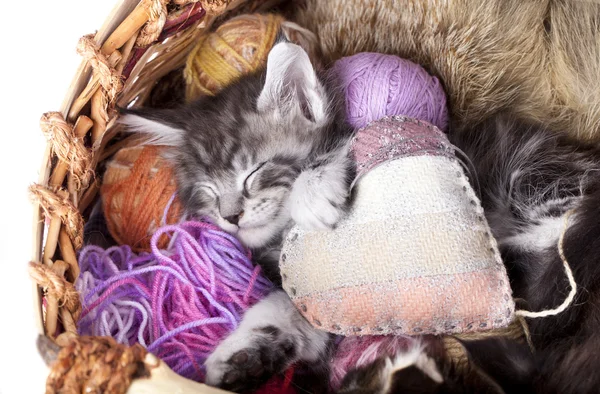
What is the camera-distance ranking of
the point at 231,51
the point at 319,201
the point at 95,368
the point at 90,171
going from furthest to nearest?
the point at 231,51, the point at 90,171, the point at 319,201, the point at 95,368

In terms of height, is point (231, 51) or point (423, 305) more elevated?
point (231, 51)

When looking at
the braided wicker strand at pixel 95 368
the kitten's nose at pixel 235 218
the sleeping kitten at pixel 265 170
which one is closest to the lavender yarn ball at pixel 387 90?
the sleeping kitten at pixel 265 170

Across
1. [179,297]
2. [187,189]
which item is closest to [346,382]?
[179,297]

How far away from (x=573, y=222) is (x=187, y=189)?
3.19 ft

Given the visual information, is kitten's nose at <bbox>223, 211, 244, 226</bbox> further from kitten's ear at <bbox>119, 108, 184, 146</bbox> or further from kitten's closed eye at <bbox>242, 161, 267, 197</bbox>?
kitten's ear at <bbox>119, 108, 184, 146</bbox>

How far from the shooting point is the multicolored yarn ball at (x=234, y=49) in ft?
5.50

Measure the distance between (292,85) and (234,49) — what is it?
0.94 ft

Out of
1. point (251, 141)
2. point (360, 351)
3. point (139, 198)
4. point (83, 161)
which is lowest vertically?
point (360, 351)

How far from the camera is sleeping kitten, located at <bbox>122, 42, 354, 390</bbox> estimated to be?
1.31m

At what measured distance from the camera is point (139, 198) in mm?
1627

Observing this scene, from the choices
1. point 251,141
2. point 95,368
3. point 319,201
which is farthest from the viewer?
point 251,141

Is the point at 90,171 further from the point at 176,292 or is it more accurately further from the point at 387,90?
the point at 387,90

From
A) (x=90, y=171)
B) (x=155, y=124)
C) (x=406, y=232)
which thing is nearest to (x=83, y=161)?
(x=90, y=171)

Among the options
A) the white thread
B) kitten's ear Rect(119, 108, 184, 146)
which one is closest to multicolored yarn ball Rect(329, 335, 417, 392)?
the white thread
